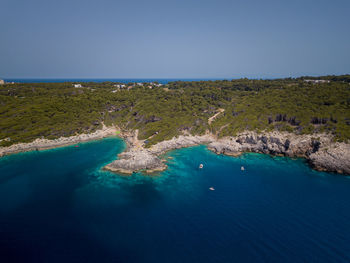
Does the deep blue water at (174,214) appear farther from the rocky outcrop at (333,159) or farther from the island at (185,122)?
the island at (185,122)

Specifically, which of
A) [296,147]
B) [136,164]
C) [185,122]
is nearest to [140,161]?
[136,164]

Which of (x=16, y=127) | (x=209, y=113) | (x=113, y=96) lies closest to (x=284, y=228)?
(x=209, y=113)

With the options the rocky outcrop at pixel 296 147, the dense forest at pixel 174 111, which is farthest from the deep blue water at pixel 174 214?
the dense forest at pixel 174 111

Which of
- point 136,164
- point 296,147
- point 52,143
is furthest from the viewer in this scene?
point 52,143

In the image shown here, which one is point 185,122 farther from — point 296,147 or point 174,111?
point 296,147

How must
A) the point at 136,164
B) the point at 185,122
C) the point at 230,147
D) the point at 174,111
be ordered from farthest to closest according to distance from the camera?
the point at 174,111
the point at 185,122
the point at 230,147
the point at 136,164

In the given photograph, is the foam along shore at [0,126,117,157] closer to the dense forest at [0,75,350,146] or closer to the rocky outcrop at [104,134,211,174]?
the dense forest at [0,75,350,146]

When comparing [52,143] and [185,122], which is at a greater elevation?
[185,122]
